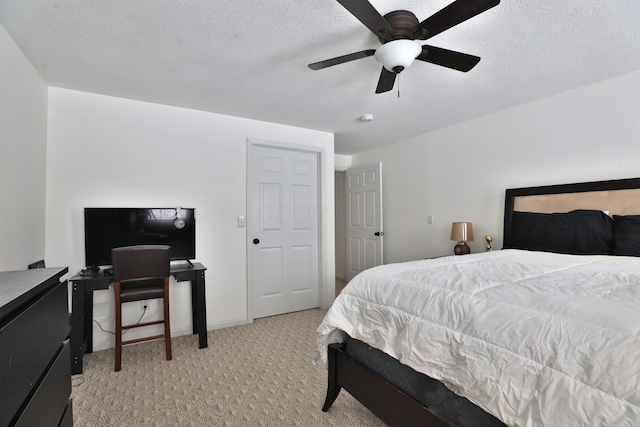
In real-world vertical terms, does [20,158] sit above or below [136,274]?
above

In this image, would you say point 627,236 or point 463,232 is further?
point 463,232

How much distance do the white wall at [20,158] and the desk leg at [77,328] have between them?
40cm

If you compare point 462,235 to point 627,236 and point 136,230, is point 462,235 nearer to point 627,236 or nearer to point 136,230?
point 627,236

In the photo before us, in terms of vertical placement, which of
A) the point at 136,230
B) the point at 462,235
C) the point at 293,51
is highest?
the point at 293,51

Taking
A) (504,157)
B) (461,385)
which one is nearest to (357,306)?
(461,385)

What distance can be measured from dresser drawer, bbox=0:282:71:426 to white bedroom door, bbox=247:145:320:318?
7.92ft

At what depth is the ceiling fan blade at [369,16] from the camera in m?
1.33

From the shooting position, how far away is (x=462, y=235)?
10.9ft

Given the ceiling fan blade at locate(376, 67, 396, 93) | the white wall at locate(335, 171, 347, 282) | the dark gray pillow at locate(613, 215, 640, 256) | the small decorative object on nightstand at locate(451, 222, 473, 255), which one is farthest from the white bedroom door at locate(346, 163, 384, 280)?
the dark gray pillow at locate(613, 215, 640, 256)

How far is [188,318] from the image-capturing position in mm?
3125

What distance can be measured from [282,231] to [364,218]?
157 centimetres

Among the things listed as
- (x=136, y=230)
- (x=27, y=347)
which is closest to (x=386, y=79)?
(x=27, y=347)

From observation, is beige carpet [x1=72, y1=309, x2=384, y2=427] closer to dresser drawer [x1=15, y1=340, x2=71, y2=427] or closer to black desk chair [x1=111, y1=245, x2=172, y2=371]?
black desk chair [x1=111, y1=245, x2=172, y2=371]

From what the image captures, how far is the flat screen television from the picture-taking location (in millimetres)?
2682
